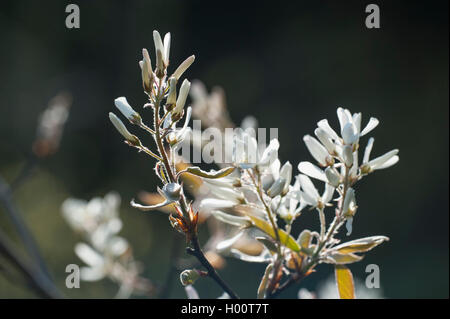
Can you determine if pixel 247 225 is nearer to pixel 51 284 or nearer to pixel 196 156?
pixel 196 156

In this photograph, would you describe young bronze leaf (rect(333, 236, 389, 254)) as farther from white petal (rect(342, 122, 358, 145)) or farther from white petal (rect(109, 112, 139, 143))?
white petal (rect(109, 112, 139, 143))

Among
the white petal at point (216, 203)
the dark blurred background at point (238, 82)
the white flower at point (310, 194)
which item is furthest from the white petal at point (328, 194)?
the dark blurred background at point (238, 82)

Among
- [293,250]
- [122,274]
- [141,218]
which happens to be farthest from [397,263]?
[293,250]

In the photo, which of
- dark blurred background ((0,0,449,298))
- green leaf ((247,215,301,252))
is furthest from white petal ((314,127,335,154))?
dark blurred background ((0,0,449,298))

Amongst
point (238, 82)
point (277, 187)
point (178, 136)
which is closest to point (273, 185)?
point (277, 187)

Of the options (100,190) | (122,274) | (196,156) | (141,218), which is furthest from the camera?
(100,190)

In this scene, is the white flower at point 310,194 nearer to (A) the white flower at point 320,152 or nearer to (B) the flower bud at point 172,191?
(A) the white flower at point 320,152
